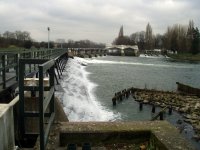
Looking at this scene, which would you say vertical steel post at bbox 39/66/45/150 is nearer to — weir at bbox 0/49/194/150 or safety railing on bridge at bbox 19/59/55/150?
safety railing on bridge at bbox 19/59/55/150

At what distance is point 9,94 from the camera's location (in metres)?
11.1

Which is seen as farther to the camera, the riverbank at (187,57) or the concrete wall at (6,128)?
the riverbank at (187,57)

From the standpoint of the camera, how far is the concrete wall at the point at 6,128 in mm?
5012

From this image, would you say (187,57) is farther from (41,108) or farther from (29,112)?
(41,108)

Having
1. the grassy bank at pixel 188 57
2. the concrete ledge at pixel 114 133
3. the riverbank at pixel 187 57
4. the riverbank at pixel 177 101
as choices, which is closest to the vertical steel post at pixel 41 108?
the concrete ledge at pixel 114 133

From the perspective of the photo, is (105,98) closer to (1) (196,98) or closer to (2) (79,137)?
(1) (196,98)

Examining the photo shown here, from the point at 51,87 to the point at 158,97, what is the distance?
2935 centimetres

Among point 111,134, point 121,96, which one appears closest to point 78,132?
point 111,134

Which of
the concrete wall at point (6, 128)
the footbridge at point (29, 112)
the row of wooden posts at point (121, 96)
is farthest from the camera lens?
the row of wooden posts at point (121, 96)

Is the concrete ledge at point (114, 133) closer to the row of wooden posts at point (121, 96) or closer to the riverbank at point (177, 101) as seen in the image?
the riverbank at point (177, 101)

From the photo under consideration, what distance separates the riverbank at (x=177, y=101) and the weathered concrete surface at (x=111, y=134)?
1702 cm

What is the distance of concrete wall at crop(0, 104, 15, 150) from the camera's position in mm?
5012

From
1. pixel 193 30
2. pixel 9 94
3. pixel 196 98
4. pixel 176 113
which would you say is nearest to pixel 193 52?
pixel 193 30

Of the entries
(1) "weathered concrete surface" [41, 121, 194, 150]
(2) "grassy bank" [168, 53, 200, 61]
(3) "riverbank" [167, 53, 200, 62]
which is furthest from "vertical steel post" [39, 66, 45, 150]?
(2) "grassy bank" [168, 53, 200, 61]
